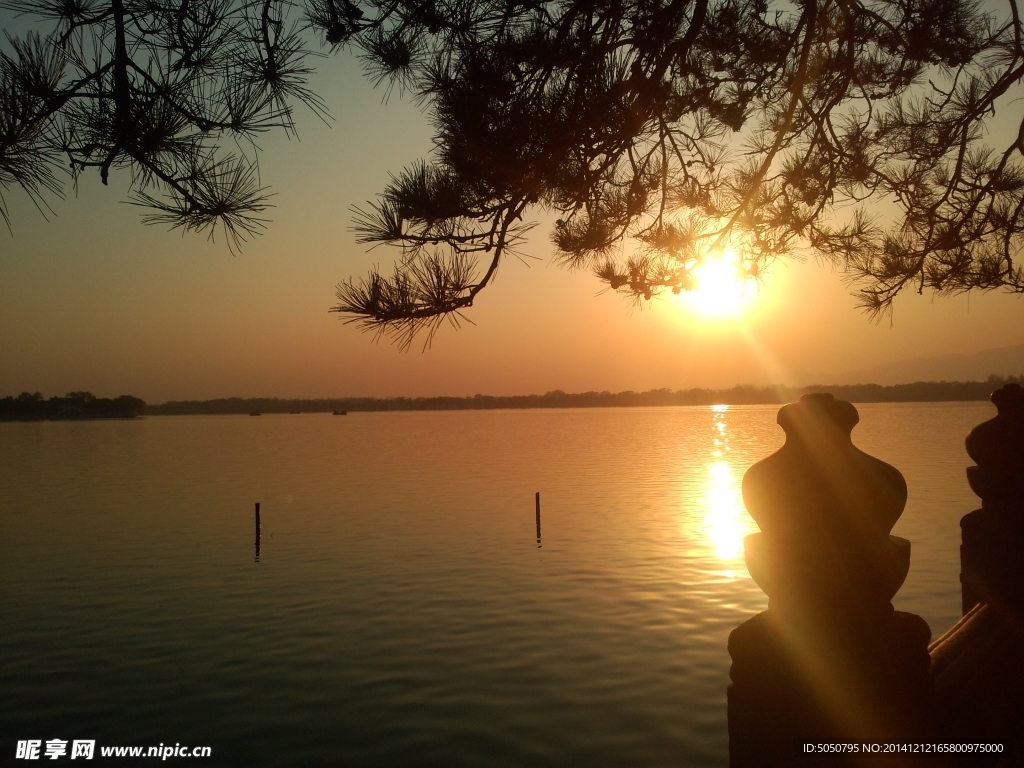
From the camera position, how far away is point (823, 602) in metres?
1.33

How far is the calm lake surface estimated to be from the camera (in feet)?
20.4

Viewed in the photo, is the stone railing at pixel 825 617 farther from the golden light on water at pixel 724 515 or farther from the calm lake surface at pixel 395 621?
the golden light on water at pixel 724 515

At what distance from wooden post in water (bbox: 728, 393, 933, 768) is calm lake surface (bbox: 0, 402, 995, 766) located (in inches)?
184

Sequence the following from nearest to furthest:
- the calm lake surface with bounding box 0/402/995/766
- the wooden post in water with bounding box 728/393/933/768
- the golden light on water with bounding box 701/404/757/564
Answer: the wooden post in water with bounding box 728/393/933/768
the calm lake surface with bounding box 0/402/995/766
the golden light on water with bounding box 701/404/757/564

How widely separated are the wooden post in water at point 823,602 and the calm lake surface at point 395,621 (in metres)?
4.68

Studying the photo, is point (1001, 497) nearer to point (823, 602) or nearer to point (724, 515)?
point (823, 602)

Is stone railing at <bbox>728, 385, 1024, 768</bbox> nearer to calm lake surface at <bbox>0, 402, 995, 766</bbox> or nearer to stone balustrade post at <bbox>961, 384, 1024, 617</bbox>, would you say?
stone balustrade post at <bbox>961, 384, 1024, 617</bbox>

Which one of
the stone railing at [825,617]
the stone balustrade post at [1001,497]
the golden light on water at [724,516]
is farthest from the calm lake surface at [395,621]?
the stone railing at [825,617]

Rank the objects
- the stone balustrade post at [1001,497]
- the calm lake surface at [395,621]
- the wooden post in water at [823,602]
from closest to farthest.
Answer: the wooden post in water at [823,602]
the stone balustrade post at [1001,497]
the calm lake surface at [395,621]

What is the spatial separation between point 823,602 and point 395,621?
8.74 meters

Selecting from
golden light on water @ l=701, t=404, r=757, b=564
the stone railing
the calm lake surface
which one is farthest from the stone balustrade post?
golden light on water @ l=701, t=404, r=757, b=564

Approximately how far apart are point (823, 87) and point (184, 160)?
4985 millimetres

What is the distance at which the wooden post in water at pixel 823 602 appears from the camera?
4.29ft

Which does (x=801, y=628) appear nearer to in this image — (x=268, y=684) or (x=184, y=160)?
(x=184, y=160)
